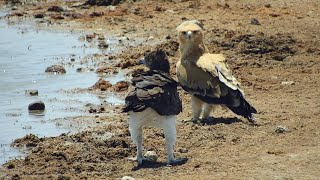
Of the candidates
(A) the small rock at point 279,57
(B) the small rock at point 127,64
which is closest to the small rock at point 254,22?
(A) the small rock at point 279,57

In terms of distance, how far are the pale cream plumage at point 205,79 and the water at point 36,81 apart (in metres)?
1.68

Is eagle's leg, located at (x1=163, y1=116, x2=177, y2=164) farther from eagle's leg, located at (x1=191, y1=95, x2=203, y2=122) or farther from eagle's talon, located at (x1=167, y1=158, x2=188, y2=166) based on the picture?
eagle's leg, located at (x1=191, y1=95, x2=203, y2=122)

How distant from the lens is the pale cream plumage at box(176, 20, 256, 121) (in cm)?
1199

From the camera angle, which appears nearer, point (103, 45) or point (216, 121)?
point (216, 121)

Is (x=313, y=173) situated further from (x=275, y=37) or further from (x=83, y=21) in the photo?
(x=83, y=21)

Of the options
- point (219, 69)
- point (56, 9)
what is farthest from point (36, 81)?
point (56, 9)

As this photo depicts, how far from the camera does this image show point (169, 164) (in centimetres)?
1011

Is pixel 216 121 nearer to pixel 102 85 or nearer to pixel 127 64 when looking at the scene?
pixel 102 85

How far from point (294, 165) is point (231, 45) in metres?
7.28

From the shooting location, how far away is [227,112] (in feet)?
42.8

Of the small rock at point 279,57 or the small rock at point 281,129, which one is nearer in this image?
the small rock at point 281,129

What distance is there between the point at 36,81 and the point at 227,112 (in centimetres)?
398

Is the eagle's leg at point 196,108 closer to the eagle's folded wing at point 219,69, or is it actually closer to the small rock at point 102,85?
the eagle's folded wing at point 219,69

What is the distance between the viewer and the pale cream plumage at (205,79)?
39.3 ft
